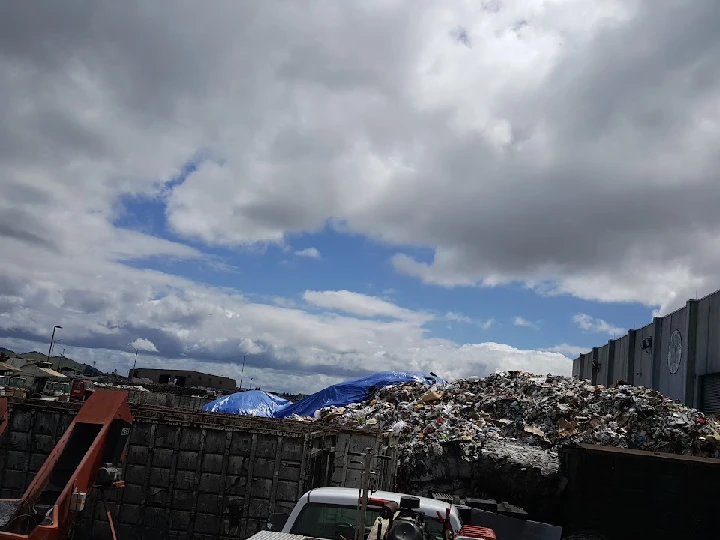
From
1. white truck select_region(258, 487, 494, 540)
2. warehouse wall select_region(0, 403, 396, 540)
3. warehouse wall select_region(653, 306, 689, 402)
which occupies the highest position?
warehouse wall select_region(653, 306, 689, 402)

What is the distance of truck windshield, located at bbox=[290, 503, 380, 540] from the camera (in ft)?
15.2

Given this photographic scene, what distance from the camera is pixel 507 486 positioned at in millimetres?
12867

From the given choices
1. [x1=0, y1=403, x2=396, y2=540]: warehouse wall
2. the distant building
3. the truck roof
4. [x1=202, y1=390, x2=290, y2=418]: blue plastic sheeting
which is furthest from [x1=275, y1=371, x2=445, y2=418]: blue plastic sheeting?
the distant building

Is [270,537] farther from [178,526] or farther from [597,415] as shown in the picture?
[597,415]

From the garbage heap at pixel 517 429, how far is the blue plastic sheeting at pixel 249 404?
369 cm

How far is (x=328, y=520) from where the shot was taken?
4.74 m

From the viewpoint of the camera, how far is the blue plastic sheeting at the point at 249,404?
21516mm

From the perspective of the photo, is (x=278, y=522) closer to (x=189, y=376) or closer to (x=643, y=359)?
(x=643, y=359)

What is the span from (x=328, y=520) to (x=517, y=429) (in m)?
11.5

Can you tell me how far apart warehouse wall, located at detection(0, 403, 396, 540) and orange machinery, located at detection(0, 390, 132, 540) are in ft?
6.21

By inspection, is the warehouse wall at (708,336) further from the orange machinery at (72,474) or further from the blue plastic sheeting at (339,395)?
the orange machinery at (72,474)

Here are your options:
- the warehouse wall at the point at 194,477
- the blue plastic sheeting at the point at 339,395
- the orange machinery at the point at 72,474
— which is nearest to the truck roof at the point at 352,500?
the orange machinery at the point at 72,474

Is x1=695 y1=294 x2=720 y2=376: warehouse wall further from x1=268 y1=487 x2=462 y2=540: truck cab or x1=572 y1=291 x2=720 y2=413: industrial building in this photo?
x1=268 y1=487 x2=462 y2=540: truck cab

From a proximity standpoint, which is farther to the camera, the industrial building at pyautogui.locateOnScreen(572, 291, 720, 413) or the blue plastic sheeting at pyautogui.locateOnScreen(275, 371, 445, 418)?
the blue plastic sheeting at pyautogui.locateOnScreen(275, 371, 445, 418)
